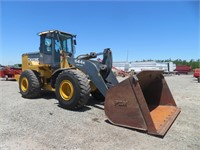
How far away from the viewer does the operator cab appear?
26.9 ft

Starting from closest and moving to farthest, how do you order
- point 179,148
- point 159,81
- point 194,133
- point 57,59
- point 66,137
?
point 179,148
point 66,137
point 194,133
point 159,81
point 57,59

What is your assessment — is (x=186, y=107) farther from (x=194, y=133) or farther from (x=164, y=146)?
(x=164, y=146)

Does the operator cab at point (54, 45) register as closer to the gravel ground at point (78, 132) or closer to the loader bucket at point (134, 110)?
the gravel ground at point (78, 132)

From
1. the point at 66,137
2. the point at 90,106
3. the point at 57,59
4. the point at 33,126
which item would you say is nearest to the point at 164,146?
the point at 66,137

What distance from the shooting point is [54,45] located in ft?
27.0

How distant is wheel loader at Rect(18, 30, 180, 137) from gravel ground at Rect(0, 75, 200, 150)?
0.24 m

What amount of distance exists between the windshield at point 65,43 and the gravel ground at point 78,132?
100 inches

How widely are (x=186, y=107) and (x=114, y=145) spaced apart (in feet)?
13.5

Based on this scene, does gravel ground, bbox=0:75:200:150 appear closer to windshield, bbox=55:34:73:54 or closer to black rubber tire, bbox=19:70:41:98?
black rubber tire, bbox=19:70:41:98

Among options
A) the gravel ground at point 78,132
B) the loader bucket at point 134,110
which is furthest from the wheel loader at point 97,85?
the gravel ground at point 78,132

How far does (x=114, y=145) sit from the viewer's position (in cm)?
410

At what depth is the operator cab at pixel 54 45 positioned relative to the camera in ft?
26.9

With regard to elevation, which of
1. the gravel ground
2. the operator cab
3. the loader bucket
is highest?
the operator cab

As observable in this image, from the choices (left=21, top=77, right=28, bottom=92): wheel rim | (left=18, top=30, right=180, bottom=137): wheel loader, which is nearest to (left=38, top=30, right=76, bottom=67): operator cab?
(left=18, top=30, right=180, bottom=137): wheel loader
